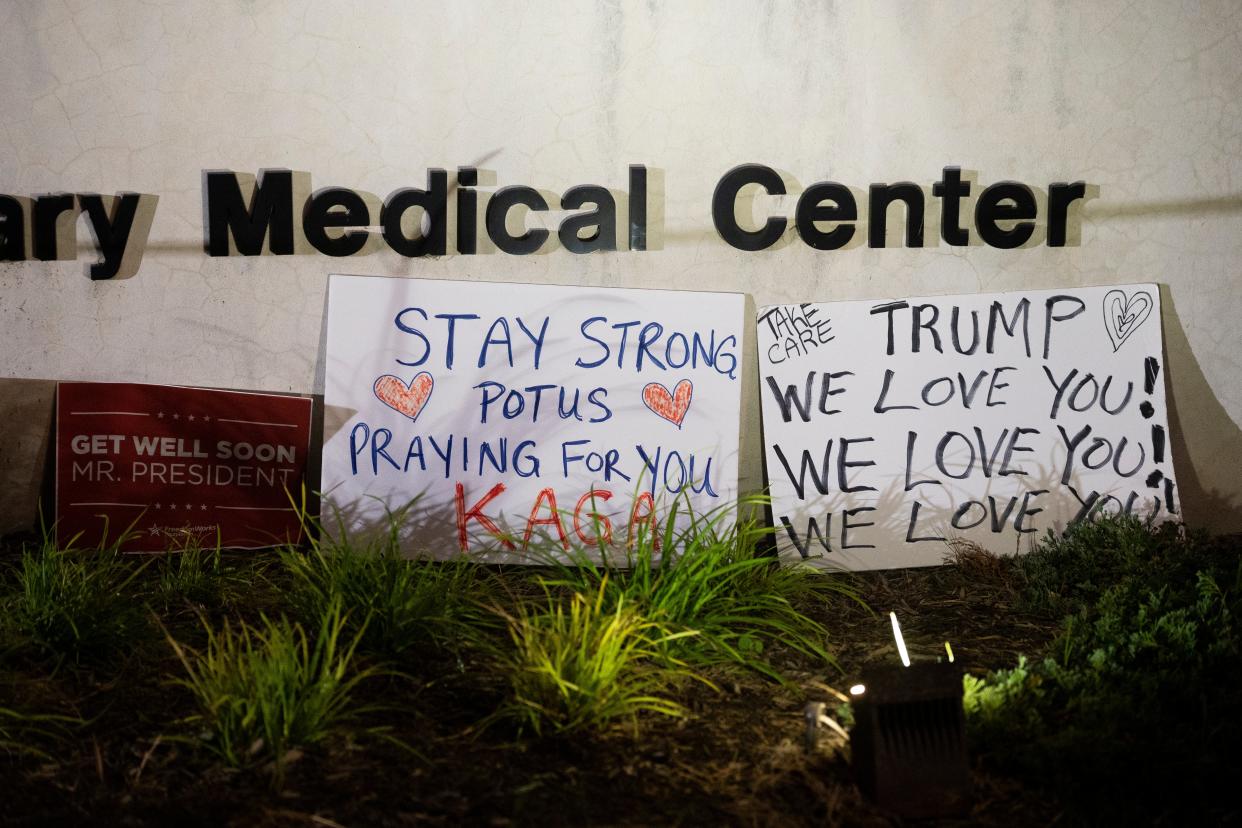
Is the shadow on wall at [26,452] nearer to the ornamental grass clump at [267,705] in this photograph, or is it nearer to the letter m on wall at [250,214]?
the letter m on wall at [250,214]

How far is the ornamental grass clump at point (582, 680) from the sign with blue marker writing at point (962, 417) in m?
1.51

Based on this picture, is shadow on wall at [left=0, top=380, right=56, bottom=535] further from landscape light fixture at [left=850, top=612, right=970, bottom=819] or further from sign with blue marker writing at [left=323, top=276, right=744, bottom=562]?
landscape light fixture at [left=850, top=612, right=970, bottom=819]

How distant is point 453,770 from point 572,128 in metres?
2.71

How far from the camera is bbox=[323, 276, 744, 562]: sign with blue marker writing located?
14.6 ft

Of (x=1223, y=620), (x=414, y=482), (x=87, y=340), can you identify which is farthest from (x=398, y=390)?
(x=1223, y=620)

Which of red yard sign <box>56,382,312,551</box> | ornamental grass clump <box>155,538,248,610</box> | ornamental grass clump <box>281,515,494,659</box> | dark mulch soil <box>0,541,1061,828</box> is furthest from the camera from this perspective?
red yard sign <box>56,382,312,551</box>

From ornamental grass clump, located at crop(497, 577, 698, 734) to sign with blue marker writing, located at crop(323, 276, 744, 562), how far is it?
1284 millimetres

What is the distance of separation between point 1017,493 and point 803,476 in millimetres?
930

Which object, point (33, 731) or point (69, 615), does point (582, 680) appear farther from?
point (69, 615)

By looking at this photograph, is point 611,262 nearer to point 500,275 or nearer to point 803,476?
point 500,275

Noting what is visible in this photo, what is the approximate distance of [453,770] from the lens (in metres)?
2.81

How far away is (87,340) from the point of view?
15.0ft

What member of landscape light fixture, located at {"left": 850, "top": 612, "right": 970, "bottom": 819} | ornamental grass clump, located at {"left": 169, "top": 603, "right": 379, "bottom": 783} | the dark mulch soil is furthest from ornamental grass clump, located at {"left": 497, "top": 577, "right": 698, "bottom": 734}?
landscape light fixture, located at {"left": 850, "top": 612, "right": 970, "bottom": 819}

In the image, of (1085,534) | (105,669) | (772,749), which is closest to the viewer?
(772,749)
